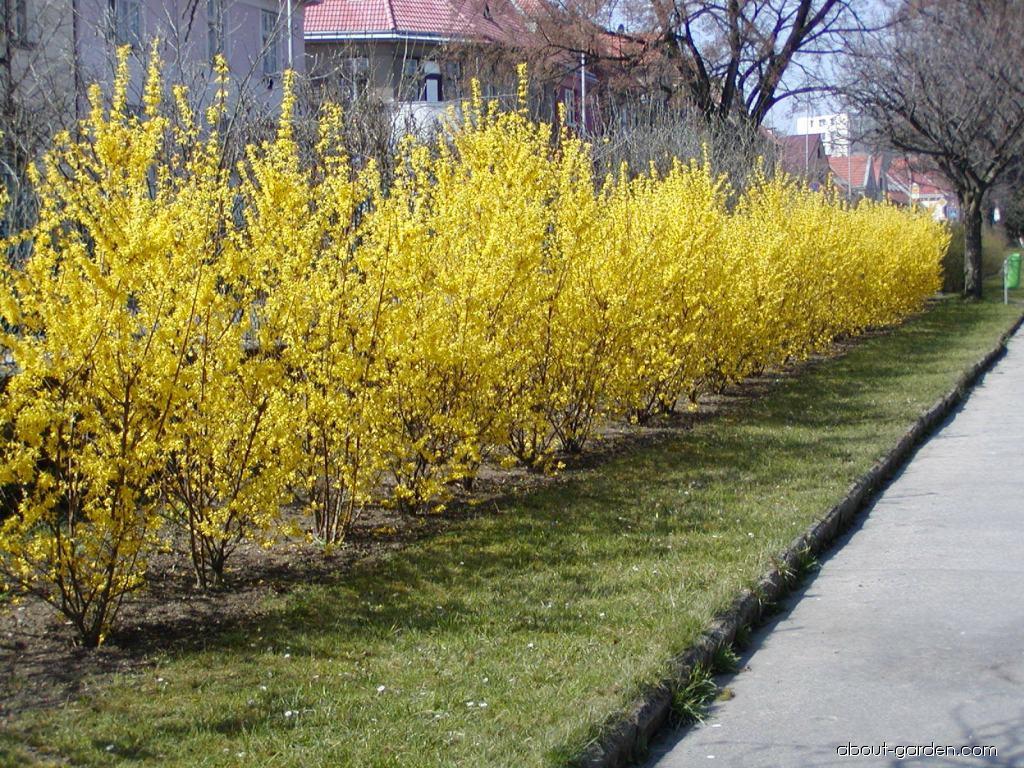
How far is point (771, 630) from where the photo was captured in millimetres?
6074

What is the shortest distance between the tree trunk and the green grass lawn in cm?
2353

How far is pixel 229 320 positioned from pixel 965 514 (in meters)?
5.08

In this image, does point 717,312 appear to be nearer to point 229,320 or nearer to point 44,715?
point 229,320

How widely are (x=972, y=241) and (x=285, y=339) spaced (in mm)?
28207

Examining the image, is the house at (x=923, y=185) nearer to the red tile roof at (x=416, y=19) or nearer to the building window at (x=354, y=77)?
the red tile roof at (x=416, y=19)

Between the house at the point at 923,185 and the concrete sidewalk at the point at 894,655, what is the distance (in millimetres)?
25343

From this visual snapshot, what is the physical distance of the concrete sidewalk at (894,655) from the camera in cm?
464

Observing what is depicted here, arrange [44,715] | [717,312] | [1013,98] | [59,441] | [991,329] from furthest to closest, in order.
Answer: [1013,98]
[991,329]
[717,312]
[59,441]
[44,715]

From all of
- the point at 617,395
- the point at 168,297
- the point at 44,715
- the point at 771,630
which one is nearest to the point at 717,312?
the point at 617,395

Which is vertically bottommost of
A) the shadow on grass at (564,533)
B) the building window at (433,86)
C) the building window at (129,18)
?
the shadow on grass at (564,533)

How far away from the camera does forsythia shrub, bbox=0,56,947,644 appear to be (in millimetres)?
5371

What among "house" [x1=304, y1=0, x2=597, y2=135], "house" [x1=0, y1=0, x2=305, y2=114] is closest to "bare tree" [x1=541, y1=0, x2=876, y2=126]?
"house" [x1=304, y1=0, x2=597, y2=135]

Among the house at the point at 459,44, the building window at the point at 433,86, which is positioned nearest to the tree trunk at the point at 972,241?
the house at the point at 459,44

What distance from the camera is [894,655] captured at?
5.61 meters
